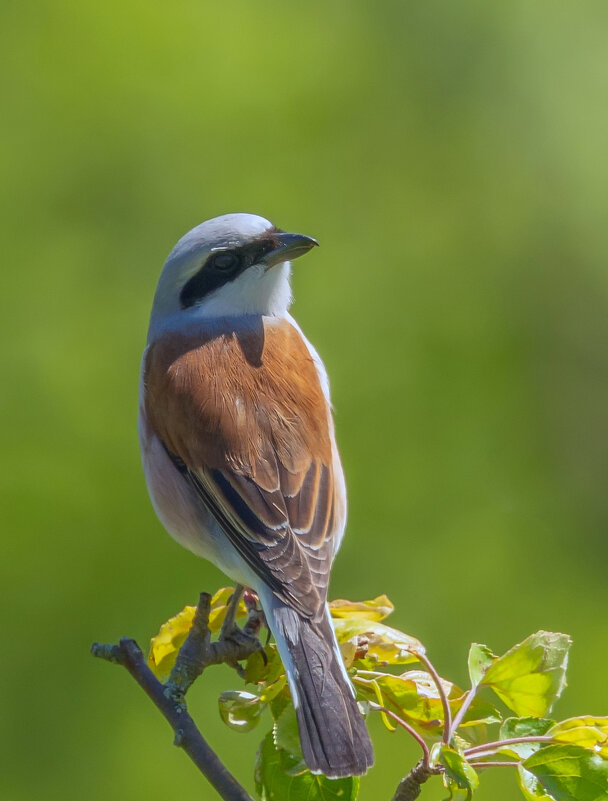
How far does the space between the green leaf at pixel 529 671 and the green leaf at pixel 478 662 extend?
0.01 m

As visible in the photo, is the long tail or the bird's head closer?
the long tail

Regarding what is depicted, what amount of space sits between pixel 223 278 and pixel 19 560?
1.74 metres

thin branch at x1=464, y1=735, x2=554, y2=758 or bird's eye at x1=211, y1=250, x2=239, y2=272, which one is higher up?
bird's eye at x1=211, y1=250, x2=239, y2=272

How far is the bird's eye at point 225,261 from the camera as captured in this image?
3451 mm

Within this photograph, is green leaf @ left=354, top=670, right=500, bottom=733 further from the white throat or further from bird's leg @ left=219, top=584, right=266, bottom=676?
the white throat

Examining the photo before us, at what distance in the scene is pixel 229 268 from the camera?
3473mm

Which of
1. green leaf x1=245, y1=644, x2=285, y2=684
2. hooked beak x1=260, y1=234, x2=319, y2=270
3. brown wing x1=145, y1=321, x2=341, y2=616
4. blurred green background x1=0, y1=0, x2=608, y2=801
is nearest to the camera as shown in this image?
green leaf x1=245, y1=644, x2=285, y2=684

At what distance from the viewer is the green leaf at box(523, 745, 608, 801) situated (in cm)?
198

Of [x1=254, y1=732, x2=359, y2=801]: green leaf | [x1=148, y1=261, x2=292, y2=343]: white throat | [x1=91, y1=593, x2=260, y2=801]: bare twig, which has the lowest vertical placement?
[x1=254, y1=732, x2=359, y2=801]: green leaf

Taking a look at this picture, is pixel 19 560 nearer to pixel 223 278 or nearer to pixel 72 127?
pixel 223 278

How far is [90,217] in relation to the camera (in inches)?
211

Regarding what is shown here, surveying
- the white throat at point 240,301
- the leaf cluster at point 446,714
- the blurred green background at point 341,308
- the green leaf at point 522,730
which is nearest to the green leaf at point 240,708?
the leaf cluster at point 446,714

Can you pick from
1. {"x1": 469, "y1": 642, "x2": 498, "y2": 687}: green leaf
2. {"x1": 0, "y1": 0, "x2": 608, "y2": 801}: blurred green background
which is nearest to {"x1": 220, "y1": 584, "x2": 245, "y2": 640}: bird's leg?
{"x1": 469, "y1": 642, "x2": 498, "y2": 687}: green leaf

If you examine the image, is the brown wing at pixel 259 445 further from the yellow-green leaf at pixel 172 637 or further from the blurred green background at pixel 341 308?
the blurred green background at pixel 341 308
